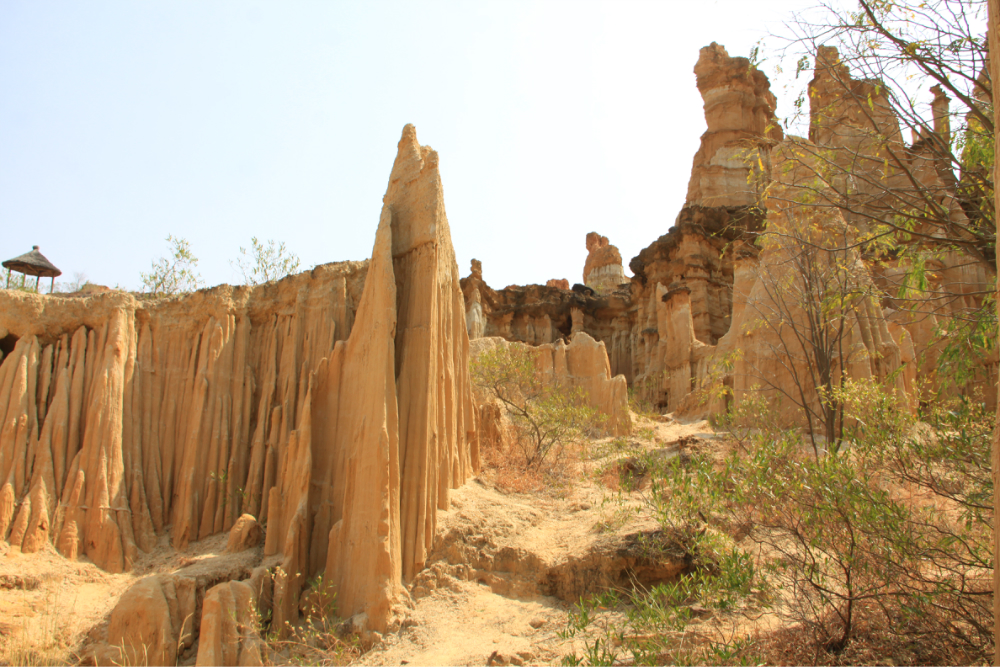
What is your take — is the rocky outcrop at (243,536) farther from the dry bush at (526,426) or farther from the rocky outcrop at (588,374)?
the rocky outcrop at (588,374)

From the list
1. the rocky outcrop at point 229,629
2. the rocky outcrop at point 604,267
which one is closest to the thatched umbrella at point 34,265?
the rocky outcrop at point 229,629

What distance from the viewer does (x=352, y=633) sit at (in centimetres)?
920

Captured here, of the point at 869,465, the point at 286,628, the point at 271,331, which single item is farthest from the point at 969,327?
the point at 271,331

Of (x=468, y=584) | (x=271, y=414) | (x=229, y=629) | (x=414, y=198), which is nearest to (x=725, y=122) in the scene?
(x=414, y=198)

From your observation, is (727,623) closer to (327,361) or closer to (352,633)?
(352,633)

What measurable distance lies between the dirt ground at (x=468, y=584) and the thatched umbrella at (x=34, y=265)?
554 inches

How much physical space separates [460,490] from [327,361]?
3.30 m

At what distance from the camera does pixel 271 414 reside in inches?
549

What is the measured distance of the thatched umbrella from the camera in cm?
2172

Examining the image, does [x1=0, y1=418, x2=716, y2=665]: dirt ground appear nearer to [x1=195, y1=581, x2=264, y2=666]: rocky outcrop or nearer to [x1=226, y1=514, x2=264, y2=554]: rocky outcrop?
[x1=226, y1=514, x2=264, y2=554]: rocky outcrop

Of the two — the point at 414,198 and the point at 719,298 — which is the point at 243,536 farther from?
the point at 719,298

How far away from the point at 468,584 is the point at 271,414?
594 centimetres

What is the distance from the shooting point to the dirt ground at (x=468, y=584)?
905cm

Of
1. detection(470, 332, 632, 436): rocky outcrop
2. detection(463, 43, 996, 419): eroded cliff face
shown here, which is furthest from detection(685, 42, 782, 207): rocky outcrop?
detection(470, 332, 632, 436): rocky outcrop
